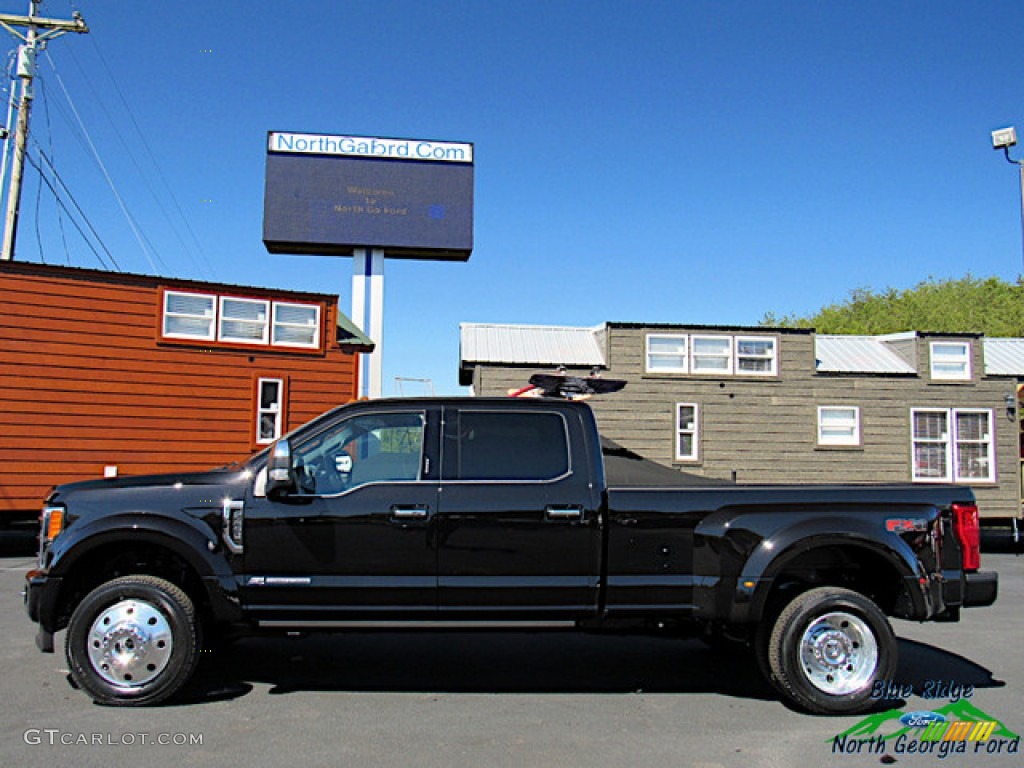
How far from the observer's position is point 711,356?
18156 mm

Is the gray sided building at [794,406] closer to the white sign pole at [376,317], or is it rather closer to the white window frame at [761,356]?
the white window frame at [761,356]

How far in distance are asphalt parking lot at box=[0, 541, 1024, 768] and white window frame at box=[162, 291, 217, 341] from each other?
7.02 meters

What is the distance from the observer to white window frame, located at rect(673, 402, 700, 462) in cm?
1784

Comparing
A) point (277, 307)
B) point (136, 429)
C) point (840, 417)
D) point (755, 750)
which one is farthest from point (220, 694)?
point (840, 417)

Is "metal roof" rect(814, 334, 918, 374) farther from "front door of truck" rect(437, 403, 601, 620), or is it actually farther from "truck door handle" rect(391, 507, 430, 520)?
"truck door handle" rect(391, 507, 430, 520)

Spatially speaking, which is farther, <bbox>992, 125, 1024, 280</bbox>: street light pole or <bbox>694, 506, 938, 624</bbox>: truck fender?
<bbox>992, 125, 1024, 280</bbox>: street light pole

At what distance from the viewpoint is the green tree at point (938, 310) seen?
46375 mm

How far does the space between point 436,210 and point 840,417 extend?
44.4 feet

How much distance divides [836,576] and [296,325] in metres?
11.2

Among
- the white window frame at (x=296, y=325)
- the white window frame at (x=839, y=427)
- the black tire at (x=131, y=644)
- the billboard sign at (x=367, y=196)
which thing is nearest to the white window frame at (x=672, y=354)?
the white window frame at (x=839, y=427)

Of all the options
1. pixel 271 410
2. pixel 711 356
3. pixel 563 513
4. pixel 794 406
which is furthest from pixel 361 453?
pixel 794 406

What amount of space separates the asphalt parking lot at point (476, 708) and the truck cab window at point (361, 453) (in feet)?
3.45

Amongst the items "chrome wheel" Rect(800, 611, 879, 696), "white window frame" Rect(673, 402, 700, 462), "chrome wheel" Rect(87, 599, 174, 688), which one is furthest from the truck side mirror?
"white window frame" Rect(673, 402, 700, 462)

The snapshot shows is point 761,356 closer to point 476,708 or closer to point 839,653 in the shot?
point 839,653
